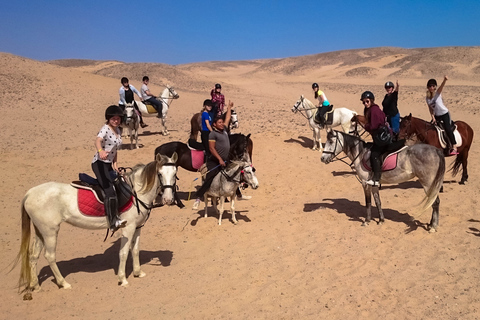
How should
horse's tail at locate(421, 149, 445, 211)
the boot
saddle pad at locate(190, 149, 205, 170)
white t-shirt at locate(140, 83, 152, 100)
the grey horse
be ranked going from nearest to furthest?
the boot
horse's tail at locate(421, 149, 445, 211)
the grey horse
saddle pad at locate(190, 149, 205, 170)
white t-shirt at locate(140, 83, 152, 100)

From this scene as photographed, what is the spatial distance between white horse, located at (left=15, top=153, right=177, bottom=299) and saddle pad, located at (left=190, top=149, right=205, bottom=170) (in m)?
3.76

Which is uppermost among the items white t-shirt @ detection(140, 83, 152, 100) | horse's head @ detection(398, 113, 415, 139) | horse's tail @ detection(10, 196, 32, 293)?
white t-shirt @ detection(140, 83, 152, 100)

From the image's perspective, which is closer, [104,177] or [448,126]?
[104,177]

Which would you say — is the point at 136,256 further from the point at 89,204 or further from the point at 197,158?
the point at 197,158

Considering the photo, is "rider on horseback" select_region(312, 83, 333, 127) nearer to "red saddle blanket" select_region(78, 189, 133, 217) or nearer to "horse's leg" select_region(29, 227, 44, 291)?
"red saddle blanket" select_region(78, 189, 133, 217)

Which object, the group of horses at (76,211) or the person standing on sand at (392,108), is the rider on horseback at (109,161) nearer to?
the group of horses at (76,211)

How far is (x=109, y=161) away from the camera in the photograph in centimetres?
639

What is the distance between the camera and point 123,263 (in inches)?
261

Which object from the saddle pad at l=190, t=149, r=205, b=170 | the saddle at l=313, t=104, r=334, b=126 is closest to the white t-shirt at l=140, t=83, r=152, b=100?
the saddle at l=313, t=104, r=334, b=126

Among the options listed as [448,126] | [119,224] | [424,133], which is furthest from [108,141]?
[448,126]

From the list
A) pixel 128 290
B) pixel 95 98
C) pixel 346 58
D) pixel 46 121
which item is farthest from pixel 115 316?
pixel 346 58

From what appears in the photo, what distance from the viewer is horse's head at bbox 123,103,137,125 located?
1617cm

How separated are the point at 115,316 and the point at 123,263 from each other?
102cm

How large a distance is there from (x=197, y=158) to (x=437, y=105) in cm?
701
